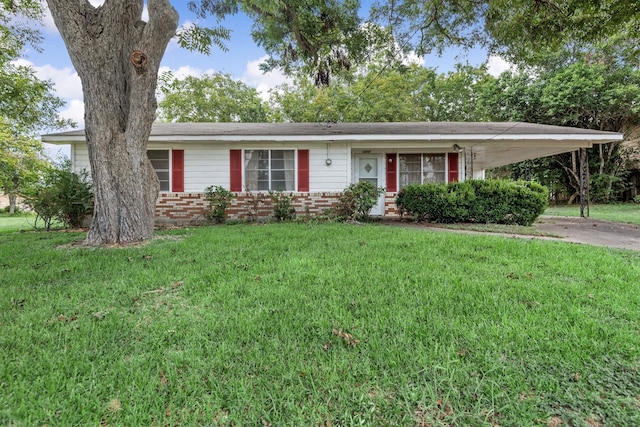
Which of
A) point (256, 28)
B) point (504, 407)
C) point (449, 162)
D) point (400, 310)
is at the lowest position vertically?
point (504, 407)

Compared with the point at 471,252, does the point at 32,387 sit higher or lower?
lower

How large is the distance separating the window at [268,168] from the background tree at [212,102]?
1726 centimetres

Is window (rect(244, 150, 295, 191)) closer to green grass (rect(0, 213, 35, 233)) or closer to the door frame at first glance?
the door frame

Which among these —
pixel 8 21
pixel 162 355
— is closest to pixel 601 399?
pixel 162 355

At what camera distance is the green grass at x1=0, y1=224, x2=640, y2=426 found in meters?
1.60

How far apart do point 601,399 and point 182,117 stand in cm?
2795

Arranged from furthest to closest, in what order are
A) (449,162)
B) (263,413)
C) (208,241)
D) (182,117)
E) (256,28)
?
(182,117), (449,162), (256,28), (208,241), (263,413)

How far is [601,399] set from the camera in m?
1.64

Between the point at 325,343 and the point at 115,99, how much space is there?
6035 mm

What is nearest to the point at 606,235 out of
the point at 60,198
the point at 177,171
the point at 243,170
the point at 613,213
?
the point at 613,213

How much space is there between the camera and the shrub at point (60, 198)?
311 inches

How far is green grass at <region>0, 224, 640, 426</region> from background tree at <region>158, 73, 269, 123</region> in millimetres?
23592

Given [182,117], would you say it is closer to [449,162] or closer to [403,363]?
[449,162]

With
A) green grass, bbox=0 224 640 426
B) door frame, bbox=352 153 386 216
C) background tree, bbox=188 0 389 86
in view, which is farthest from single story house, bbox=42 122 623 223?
green grass, bbox=0 224 640 426
